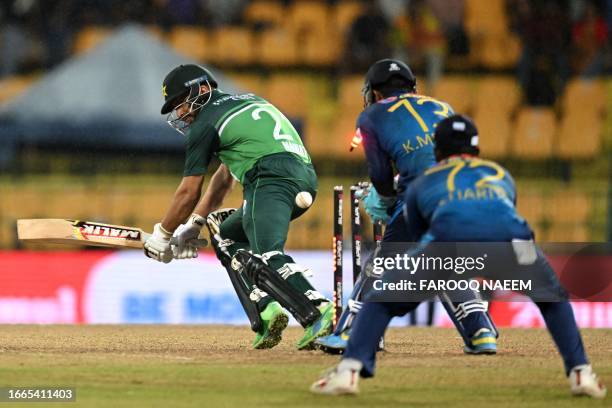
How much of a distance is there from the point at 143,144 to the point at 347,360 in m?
12.3

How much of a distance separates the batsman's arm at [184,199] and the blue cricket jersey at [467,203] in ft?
7.89

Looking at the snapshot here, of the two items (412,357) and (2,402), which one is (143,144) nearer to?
(412,357)

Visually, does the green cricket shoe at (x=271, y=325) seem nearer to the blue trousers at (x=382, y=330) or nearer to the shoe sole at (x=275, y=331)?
the shoe sole at (x=275, y=331)

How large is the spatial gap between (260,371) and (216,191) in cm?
236

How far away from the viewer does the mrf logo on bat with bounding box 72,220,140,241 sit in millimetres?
9922

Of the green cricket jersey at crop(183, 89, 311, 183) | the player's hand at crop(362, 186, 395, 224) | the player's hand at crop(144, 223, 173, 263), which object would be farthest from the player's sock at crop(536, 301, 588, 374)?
the player's hand at crop(144, 223, 173, 263)

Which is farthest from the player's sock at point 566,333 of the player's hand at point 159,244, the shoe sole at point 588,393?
the player's hand at point 159,244

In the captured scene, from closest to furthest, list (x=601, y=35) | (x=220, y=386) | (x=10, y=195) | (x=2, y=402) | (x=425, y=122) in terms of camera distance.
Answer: (x=2, y=402) → (x=220, y=386) → (x=425, y=122) → (x=10, y=195) → (x=601, y=35)

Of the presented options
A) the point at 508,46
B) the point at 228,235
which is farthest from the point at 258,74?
the point at 228,235

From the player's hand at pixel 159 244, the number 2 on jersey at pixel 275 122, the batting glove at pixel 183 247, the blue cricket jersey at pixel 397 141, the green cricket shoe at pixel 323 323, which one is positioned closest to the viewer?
the blue cricket jersey at pixel 397 141

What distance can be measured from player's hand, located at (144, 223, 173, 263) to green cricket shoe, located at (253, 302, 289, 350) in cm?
87

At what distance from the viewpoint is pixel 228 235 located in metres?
9.73

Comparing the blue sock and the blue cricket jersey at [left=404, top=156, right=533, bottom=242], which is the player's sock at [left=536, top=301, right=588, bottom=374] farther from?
the blue sock

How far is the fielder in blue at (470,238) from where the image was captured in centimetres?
693
